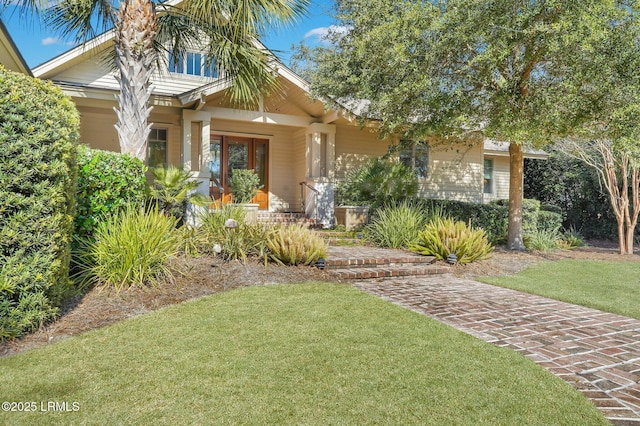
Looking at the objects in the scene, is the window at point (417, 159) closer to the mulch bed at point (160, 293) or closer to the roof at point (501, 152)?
the roof at point (501, 152)

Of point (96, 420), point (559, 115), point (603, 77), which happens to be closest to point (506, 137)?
point (559, 115)

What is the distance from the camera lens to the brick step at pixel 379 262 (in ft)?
24.1

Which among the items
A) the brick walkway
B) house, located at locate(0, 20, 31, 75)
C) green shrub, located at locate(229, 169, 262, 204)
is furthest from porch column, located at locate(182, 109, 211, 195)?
the brick walkway

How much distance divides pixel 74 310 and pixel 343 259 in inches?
168

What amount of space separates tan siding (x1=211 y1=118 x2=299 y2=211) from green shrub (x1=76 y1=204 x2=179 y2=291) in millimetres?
8350

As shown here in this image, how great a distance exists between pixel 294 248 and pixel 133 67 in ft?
13.8

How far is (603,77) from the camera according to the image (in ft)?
23.9

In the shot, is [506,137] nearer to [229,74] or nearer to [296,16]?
[296,16]

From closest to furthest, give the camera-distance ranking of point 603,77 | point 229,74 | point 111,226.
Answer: point 111,226, point 603,77, point 229,74

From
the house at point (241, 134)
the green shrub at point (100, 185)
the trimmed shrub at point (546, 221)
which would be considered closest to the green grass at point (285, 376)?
the green shrub at point (100, 185)

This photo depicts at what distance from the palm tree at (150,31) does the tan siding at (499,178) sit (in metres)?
12.7

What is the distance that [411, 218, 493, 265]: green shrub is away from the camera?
27.1 ft

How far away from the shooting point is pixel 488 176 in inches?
718

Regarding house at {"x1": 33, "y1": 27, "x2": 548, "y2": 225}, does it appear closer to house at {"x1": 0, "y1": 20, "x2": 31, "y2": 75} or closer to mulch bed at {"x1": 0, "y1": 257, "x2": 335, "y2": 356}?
house at {"x1": 0, "y1": 20, "x2": 31, "y2": 75}
